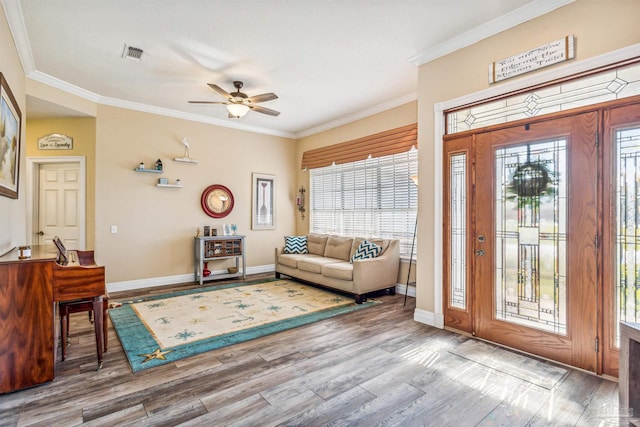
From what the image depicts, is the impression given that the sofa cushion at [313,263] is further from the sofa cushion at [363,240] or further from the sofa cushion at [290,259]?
A: the sofa cushion at [363,240]

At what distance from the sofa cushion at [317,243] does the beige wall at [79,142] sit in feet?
12.0

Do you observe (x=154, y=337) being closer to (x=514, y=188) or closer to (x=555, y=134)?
(x=514, y=188)

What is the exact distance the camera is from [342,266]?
4.93 meters

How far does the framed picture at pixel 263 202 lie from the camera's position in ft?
22.2

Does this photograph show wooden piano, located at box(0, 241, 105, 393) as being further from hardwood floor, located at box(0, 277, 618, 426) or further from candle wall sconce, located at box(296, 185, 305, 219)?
candle wall sconce, located at box(296, 185, 305, 219)

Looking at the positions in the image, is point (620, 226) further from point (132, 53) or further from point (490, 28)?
point (132, 53)

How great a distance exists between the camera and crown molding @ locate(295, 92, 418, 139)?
5020mm

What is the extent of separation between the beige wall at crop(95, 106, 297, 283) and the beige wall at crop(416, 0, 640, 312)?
3.99 meters

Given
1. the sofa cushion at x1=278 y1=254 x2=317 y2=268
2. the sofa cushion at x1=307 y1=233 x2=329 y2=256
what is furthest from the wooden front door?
the sofa cushion at x1=307 y1=233 x2=329 y2=256

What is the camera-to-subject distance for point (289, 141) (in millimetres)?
7355

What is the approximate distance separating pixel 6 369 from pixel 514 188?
4.34 meters

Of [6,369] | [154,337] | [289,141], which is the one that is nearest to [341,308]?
[154,337]

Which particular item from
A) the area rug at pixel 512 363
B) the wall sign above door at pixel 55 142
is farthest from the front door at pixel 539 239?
the wall sign above door at pixel 55 142

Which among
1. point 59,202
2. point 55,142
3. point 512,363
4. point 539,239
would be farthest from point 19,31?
point 512,363
